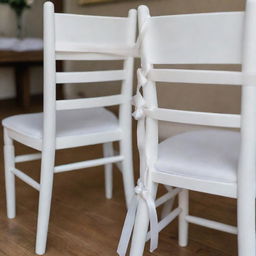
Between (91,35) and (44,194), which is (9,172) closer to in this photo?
(44,194)

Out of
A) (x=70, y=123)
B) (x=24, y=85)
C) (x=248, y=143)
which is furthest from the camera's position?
(x=24, y=85)

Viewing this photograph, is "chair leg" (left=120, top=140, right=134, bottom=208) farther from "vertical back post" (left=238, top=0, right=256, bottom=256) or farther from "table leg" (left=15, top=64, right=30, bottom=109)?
"table leg" (left=15, top=64, right=30, bottom=109)

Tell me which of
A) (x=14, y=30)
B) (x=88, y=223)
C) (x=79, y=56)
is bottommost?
(x=88, y=223)

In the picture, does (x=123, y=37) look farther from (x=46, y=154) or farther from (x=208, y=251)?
(x=208, y=251)

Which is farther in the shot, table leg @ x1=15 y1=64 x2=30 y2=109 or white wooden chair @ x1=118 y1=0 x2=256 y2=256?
table leg @ x1=15 y1=64 x2=30 y2=109

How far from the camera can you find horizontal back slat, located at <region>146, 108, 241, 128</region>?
2.91 ft

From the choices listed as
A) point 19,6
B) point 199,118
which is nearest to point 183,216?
point 199,118

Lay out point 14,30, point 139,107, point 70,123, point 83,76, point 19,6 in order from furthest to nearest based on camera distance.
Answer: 1. point 14,30
2. point 19,6
3. point 70,123
4. point 83,76
5. point 139,107

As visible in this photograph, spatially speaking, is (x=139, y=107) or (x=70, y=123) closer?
(x=139, y=107)

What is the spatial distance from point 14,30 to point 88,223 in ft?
11.3

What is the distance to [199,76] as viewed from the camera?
0.91 metres

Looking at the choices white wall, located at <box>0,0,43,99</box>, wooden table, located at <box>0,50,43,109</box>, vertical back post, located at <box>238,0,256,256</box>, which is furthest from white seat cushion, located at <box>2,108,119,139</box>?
white wall, located at <box>0,0,43,99</box>

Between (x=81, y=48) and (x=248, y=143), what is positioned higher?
(x=81, y=48)

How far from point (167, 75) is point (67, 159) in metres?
1.62
